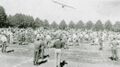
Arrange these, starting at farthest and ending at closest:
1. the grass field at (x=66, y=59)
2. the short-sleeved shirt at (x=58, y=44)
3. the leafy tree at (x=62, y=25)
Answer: the leafy tree at (x=62, y=25) → the grass field at (x=66, y=59) → the short-sleeved shirt at (x=58, y=44)

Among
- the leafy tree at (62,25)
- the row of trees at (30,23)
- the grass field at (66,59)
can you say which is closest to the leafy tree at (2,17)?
the row of trees at (30,23)

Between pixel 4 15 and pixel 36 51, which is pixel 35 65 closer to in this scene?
pixel 36 51

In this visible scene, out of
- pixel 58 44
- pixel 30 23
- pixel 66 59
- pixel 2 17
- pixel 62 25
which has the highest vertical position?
pixel 2 17

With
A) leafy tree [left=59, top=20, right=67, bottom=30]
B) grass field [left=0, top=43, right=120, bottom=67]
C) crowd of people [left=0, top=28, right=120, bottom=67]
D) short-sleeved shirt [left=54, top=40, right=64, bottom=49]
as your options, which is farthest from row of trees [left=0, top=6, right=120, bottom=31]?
short-sleeved shirt [left=54, top=40, right=64, bottom=49]

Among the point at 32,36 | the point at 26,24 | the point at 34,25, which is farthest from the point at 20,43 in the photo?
the point at 34,25

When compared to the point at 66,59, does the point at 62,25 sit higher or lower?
higher

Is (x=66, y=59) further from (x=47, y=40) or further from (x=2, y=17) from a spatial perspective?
(x=2, y=17)

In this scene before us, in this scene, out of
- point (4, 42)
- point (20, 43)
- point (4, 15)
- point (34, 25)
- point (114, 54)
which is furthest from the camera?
point (34, 25)

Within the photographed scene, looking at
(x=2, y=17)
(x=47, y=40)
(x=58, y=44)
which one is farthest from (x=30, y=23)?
(x=58, y=44)

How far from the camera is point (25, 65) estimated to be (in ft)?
42.6

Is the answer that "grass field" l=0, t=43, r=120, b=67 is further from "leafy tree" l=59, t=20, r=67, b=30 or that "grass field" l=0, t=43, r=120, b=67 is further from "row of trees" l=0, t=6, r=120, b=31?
"leafy tree" l=59, t=20, r=67, b=30

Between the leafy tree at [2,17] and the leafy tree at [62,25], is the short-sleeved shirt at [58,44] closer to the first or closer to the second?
the leafy tree at [2,17]

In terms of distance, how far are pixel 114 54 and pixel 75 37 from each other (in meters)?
12.8

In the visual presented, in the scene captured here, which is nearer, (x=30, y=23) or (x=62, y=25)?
(x=30, y=23)
